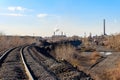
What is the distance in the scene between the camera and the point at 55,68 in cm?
2006

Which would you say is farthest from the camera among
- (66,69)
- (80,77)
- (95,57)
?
(95,57)

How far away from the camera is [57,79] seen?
15.2 m

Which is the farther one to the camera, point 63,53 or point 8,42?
point 8,42

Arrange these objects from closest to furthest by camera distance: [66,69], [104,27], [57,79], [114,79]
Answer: [57,79] → [66,69] → [114,79] → [104,27]

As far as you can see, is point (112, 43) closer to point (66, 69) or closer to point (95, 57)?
point (95, 57)

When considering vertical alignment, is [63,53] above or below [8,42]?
above

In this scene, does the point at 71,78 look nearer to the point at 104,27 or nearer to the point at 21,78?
the point at 21,78

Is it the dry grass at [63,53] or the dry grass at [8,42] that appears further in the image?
the dry grass at [8,42]

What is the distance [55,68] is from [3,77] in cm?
495

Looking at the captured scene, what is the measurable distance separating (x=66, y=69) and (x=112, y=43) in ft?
185

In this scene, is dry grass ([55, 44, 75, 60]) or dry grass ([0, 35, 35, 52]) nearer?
dry grass ([55, 44, 75, 60])

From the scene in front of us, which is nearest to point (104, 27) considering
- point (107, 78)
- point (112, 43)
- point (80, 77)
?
point (112, 43)

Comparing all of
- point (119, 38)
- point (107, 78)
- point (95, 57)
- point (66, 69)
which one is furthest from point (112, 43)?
point (66, 69)

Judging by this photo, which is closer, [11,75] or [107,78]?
[11,75]
